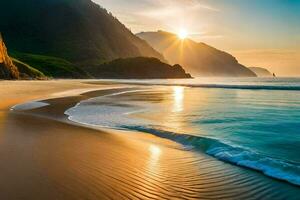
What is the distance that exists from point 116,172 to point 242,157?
4.87m

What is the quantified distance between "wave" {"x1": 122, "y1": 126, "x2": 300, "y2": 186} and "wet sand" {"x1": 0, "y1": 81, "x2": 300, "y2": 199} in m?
0.45

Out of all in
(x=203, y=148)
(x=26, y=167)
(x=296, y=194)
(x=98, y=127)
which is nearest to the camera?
(x=296, y=194)

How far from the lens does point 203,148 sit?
1534cm

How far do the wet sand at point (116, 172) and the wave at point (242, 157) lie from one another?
446 millimetres

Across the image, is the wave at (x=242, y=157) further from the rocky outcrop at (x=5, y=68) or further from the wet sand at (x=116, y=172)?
the rocky outcrop at (x=5, y=68)

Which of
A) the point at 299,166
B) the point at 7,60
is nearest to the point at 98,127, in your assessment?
the point at 299,166

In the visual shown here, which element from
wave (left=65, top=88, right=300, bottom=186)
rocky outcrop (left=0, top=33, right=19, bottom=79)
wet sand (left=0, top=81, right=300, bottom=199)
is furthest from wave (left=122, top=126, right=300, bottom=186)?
rocky outcrop (left=0, top=33, right=19, bottom=79)

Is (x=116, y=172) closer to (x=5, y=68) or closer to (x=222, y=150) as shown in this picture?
(x=222, y=150)

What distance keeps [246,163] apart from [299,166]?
1.64 meters

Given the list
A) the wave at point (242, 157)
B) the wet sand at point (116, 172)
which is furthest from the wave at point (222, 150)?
the wet sand at point (116, 172)

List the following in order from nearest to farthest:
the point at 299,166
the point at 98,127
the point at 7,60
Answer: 1. the point at 299,166
2. the point at 98,127
3. the point at 7,60

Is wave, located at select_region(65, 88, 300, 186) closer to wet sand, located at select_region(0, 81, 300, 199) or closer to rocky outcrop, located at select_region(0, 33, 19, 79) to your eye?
wet sand, located at select_region(0, 81, 300, 199)

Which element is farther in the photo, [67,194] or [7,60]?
[7,60]

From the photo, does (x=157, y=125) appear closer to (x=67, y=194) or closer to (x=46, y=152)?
(x=46, y=152)
